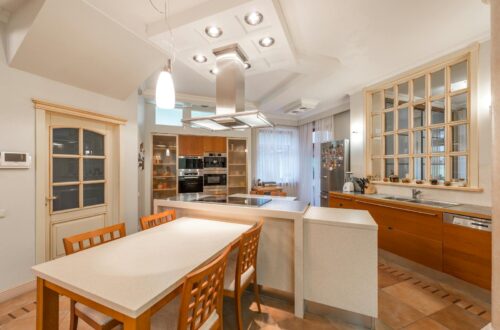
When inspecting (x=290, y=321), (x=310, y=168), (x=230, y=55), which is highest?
(x=230, y=55)

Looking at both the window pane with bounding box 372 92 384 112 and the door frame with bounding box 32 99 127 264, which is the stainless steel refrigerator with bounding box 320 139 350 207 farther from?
the door frame with bounding box 32 99 127 264

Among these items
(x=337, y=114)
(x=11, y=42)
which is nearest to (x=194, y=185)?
(x=11, y=42)

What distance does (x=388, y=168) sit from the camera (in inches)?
140

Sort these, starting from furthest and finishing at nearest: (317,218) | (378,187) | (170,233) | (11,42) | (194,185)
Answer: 1. (194,185)
2. (378,187)
3. (11,42)
4. (317,218)
5. (170,233)

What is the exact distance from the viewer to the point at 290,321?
1.83 meters

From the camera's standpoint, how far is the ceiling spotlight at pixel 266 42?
6.83 feet

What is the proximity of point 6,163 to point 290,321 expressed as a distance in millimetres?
3005

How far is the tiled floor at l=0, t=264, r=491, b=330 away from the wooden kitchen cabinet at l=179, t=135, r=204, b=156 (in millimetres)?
3039

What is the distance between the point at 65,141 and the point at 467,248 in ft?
14.8

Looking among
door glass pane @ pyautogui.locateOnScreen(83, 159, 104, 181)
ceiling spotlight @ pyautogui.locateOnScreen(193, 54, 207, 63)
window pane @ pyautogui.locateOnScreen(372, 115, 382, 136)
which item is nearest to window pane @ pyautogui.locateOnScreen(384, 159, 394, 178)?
window pane @ pyautogui.locateOnScreen(372, 115, 382, 136)

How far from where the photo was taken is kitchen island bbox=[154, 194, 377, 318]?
67.2 inches

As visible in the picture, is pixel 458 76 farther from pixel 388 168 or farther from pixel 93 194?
pixel 93 194

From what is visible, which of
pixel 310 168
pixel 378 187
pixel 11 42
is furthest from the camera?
pixel 310 168

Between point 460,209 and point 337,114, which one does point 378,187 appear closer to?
point 460,209
